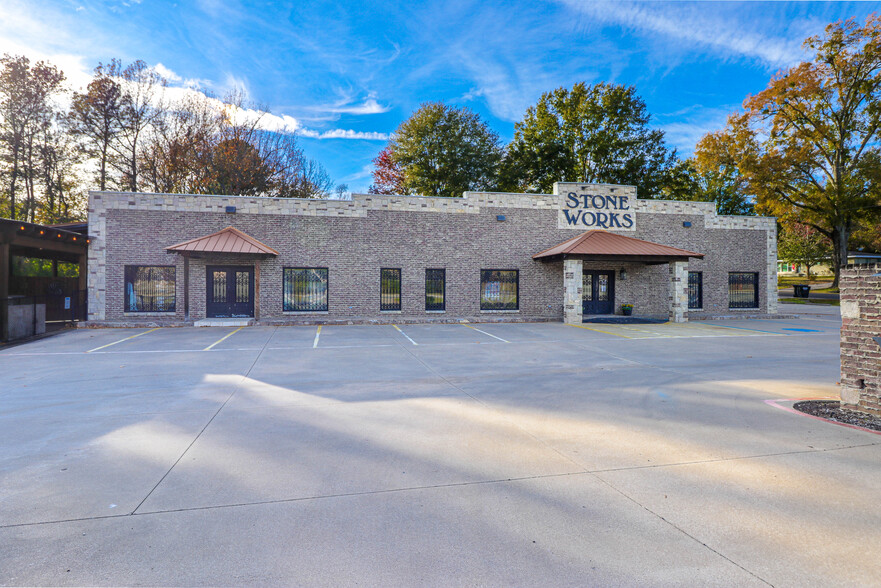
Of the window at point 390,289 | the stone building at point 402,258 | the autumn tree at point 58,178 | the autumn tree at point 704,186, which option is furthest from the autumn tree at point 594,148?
the autumn tree at point 58,178

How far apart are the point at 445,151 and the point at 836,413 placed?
31.3m

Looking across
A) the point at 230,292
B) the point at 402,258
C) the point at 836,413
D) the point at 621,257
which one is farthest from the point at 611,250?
the point at 230,292

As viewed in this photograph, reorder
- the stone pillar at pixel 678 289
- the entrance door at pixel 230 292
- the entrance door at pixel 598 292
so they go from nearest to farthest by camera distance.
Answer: the entrance door at pixel 230 292, the stone pillar at pixel 678 289, the entrance door at pixel 598 292

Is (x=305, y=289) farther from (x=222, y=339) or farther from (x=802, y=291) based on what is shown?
(x=802, y=291)

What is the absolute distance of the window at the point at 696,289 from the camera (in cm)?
2244

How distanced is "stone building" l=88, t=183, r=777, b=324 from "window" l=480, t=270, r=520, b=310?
0.05m

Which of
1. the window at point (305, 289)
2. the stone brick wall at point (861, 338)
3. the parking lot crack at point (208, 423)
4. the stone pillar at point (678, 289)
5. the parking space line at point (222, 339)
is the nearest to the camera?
the parking lot crack at point (208, 423)

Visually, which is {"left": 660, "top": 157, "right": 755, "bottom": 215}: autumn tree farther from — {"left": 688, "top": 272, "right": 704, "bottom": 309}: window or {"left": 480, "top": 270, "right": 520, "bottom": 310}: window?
{"left": 480, "top": 270, "right": 520, "bottom": 310}: window

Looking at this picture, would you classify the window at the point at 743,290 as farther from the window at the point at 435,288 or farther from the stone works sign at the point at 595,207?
the window at the point at 435,288

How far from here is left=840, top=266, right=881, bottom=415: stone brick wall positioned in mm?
5645

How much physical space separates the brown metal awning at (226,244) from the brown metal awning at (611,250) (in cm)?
1215

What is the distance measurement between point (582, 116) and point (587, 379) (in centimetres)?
3367

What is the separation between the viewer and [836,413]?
19.1 feet

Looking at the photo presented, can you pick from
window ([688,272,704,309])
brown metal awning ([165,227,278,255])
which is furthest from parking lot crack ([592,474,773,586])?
window ([688,272,704,309])
